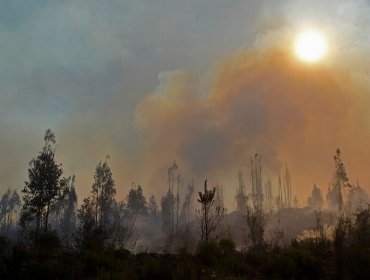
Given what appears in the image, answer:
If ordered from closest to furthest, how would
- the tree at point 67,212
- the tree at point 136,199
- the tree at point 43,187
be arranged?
the tree at point 43,187, the tree at point 67,212, the tree at point 136,199

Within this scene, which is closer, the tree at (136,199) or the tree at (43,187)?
the tree at (43,187)

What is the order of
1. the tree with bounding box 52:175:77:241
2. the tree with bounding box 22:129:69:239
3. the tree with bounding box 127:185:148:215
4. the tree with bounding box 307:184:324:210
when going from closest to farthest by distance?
the tree with bounding box 22:129:69:239 → the tree with bounding box 52:175:77:241 → the tree with bounding box 127:185:148:215 → the tree with bounding box 307:184:324:210

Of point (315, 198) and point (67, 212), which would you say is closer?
point (67, 212)

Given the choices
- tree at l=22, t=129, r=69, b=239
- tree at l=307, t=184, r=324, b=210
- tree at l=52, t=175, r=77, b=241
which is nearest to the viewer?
tree at l=22, t=129, r=69, b=239

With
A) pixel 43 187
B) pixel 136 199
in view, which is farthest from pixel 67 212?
pixel 43 187

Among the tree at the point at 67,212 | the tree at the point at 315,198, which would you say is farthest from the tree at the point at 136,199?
the tree at the point at 315,198

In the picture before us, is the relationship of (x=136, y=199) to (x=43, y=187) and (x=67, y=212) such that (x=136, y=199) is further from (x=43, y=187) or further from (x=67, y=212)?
(x=43, y=187)

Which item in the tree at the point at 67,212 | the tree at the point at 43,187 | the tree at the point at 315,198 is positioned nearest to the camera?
the tree at the point at 43,187

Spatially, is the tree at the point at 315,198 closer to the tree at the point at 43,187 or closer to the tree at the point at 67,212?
the tree at the point at 67,212

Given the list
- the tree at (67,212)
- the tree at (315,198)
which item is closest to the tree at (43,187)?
the tree at (67,212)

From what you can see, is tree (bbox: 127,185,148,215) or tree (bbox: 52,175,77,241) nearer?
tree (bbox: 52,175,77,241)

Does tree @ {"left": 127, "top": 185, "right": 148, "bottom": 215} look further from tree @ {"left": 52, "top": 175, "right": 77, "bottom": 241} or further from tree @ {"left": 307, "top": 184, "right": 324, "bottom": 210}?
tree @ {"left": 307, "top": 184, "right": 324, "bottom": 210}

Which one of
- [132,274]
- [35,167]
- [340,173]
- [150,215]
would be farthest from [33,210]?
[150,215]

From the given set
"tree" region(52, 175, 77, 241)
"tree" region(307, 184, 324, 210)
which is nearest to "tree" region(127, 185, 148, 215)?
"tree" region(52, 175, 77, 241)
